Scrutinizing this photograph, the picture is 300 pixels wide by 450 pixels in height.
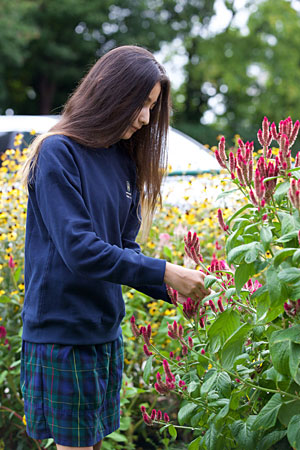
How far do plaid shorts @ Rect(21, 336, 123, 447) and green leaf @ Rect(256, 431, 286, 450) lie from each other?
0.53 m

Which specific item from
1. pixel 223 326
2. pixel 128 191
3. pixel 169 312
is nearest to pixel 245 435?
pixel 223 326

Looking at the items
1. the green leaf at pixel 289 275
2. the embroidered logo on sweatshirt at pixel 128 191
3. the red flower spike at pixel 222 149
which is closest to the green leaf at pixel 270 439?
the green leaf at pixel 289 275

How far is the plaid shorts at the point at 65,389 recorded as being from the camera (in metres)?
1.91

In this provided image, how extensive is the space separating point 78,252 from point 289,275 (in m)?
0.59

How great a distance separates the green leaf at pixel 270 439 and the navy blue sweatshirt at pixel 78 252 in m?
0.49

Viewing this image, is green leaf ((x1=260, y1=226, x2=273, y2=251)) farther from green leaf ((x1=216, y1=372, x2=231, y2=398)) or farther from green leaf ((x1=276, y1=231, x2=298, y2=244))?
green leaf ((x1=216, y1=372, x2=231, y2=398))

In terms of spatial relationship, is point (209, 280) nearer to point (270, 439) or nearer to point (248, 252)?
point (248, 252)

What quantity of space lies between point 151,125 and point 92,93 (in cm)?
31

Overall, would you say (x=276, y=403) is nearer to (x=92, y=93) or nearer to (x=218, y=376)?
(x=218, y=376)

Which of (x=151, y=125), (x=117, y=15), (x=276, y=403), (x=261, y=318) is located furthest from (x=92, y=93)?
(x=117, y=15)

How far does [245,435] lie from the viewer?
170cm

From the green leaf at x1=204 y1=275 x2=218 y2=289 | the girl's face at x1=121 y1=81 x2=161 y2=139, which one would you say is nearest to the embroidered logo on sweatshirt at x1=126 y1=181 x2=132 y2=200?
the girl's face at x1=121 y1=81 x2=161 y2=139

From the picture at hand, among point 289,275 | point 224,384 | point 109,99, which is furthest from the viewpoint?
point 109,99

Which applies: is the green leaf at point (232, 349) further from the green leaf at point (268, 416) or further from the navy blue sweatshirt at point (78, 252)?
the navy blue sweatshirt at point (78, 252)
